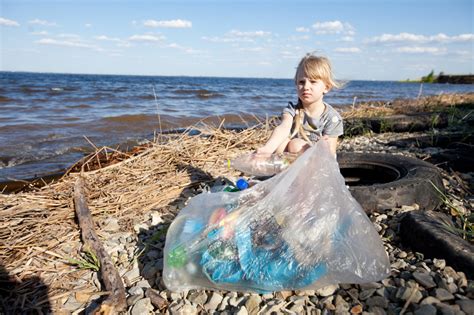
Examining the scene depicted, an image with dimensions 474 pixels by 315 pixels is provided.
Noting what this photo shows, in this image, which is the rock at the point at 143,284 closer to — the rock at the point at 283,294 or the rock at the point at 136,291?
the rock at the point at 136,291

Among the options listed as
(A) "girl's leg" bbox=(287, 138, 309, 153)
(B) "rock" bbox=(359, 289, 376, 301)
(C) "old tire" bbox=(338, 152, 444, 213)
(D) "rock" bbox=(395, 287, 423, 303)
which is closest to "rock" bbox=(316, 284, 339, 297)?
(B) "rock" bbox=(359, 289, 376, 301)

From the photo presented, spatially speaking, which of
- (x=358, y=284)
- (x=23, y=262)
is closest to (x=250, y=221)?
(x=358, y=284)

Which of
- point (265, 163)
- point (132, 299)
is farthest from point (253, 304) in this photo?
point (265, 163)

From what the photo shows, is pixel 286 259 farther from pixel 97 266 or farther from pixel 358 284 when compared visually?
pixel 97 266

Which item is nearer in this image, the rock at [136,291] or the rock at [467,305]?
the rock at [467,305]

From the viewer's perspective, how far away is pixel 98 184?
323 centimetres

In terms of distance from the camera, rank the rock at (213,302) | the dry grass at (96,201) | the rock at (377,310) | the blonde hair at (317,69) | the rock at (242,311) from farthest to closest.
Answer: the blonde hair at (317,69), the dry grass at (96,201), the rock at (213,302), the rock at (242,311), the rock at (377,310)

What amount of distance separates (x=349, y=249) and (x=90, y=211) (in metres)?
1.94

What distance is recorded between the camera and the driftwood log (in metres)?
1.61

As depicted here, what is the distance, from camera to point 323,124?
116 inches

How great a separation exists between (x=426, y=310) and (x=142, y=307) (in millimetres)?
1245

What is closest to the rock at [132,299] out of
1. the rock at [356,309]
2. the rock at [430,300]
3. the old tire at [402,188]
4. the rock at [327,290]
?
the rock at [327,290]

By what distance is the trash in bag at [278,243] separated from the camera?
1.65m

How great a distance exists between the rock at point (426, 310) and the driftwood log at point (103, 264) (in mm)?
1294
